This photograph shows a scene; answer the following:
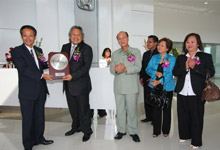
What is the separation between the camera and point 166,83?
8.25 feet

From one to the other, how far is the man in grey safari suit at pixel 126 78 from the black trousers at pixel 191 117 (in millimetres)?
662

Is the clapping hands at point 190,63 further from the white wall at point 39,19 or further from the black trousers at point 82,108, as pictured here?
the white wall at point 39,19

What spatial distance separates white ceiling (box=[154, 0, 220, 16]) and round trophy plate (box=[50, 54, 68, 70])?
22.1ft

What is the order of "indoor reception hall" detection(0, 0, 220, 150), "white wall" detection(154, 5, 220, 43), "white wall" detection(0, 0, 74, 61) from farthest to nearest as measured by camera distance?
"white wall" detection(154, 5, 220, 43) < "white wall" detection(0, 0, 74, 61) < "indoor reception hall" detection(0, 0, 220, 150)

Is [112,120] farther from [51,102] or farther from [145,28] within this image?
[145,28]

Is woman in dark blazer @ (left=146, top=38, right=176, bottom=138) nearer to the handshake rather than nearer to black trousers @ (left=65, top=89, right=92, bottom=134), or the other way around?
the handshake

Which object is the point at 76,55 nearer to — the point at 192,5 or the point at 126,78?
the point at 126,78

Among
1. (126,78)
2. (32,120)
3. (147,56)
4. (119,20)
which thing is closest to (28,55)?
(32,120)

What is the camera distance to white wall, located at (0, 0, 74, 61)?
4.82m

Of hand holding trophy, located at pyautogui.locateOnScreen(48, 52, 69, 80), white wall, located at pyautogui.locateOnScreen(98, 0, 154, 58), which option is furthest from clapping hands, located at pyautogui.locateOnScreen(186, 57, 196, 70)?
white wall, located at pyautogui.locateOnScreen(98, 0, 154, 58)

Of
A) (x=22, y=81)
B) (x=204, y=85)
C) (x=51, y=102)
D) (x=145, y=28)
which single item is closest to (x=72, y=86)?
(x=22, y=81)

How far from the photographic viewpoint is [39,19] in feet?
15.8

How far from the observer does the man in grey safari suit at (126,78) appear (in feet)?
7.92

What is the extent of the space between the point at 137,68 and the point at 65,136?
1.66 metres
